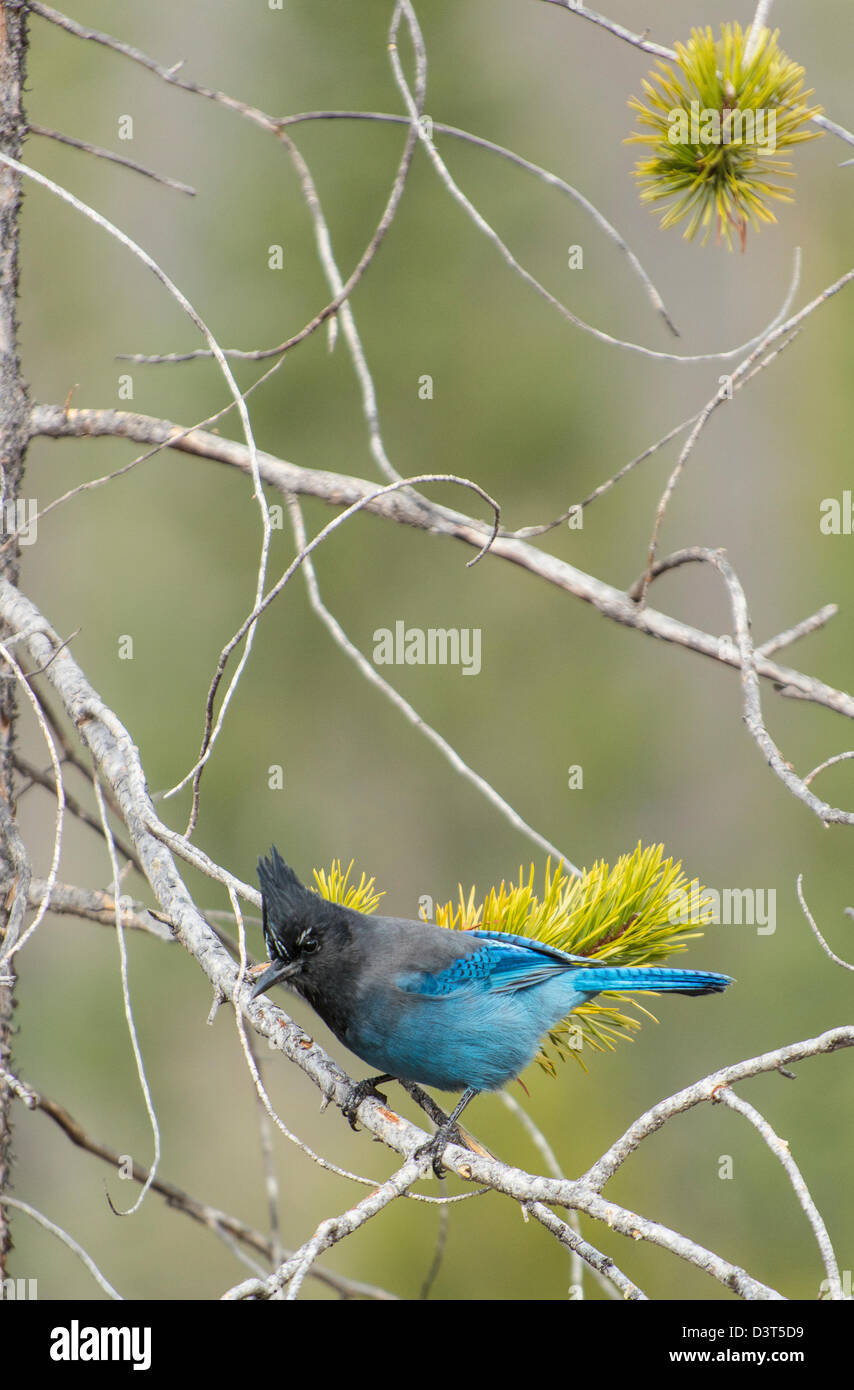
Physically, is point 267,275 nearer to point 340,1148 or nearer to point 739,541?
point 739,541

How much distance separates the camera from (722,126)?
2377 mm

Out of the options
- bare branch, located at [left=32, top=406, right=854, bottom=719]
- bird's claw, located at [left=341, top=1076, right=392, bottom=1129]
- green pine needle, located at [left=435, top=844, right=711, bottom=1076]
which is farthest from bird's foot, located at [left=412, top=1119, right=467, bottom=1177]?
bare branch, located at [left=32, top=406, right=854, bottom=719]

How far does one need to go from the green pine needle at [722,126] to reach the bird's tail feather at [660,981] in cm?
148

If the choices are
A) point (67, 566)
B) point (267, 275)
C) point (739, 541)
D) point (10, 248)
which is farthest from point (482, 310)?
point (10, 248)

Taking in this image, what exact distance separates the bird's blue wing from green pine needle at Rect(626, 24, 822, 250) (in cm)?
162

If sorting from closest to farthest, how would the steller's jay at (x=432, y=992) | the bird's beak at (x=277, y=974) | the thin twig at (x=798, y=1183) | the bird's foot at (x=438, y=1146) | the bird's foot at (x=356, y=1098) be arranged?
the thin twig at (x=798, y=1183) → the bird's foot at (x=438, y=1146) → the bird's foot at (x=356, y=1098) → the bird's beak at (x=277, y=974) → the steller's jay at (x=432, y=992)

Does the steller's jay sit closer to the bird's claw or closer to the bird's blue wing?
the bird's blue wing

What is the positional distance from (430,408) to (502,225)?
6.00 ft

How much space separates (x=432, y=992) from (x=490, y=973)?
0.52 ft

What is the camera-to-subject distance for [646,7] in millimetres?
12594

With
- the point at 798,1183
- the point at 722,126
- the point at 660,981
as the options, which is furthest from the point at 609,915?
the point at 722,126

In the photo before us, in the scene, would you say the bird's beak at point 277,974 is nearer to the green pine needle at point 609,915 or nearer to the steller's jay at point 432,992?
the steller's jay at point 432,992

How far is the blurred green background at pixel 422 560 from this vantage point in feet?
38.1

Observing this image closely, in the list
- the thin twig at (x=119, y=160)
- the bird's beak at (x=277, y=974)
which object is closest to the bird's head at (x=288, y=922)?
the bird's beak at (x=277, y=974)
